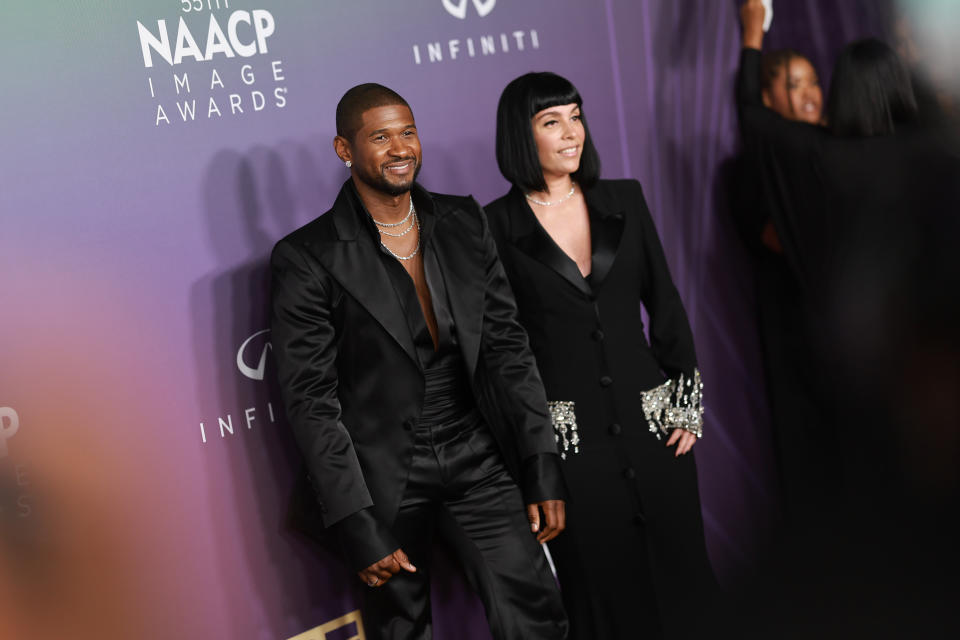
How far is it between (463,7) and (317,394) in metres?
1.51

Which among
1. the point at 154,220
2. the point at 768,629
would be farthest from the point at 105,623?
the point at 768,629

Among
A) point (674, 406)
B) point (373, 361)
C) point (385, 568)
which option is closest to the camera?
point (385, 568)

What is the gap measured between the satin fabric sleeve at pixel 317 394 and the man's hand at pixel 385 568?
0.02 meters

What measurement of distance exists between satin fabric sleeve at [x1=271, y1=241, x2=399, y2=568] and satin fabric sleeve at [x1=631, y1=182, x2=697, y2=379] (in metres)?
1.04

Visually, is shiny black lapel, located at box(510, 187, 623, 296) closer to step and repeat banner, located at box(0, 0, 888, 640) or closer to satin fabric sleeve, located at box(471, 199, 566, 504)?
satin fabric sleeve, located at box(471, 199, 566, 504)

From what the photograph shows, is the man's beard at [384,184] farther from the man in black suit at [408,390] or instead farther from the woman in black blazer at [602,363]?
the woman in black blazer at [602,363]

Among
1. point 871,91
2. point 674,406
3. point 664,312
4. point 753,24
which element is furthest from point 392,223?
point 753,24

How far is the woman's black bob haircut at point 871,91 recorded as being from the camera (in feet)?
11.7

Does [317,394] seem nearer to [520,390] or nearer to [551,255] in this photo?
[520,390]

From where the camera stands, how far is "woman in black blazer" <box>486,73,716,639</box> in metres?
3.07

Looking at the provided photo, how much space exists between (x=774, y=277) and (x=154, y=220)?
2.46 m

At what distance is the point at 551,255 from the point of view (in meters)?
3.06

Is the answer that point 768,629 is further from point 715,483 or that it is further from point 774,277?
point 774,277

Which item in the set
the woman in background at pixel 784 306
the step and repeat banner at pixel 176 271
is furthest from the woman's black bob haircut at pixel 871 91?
the step and repeat banner at pixel 176 271
